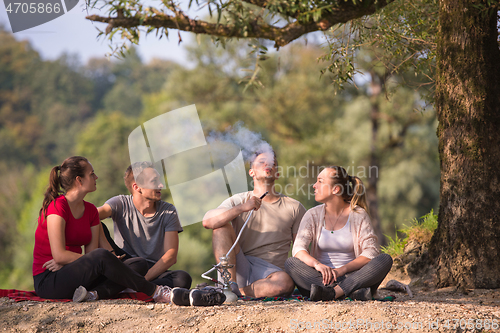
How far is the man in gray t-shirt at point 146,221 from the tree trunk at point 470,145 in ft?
7.94

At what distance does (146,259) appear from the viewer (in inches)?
156

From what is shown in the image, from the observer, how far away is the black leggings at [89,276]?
3.30 meters

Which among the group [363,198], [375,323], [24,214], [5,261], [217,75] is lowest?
[5,261]

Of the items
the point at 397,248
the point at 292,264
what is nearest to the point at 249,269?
the point at 292,264

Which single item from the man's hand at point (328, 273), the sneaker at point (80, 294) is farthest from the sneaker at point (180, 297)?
the man's hand at point (328, 273)

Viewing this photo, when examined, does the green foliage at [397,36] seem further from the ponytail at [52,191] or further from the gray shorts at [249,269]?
the ponytail at [52,191]

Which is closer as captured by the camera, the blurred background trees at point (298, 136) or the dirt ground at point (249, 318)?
the dirt ground at point (249, 318)

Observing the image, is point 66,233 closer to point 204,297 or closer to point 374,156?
point 204,297

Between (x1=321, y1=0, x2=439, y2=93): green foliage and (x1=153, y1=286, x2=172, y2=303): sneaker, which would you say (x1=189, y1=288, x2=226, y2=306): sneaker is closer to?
(x1=153, y1=286, x2=172, y2=303): sneaker

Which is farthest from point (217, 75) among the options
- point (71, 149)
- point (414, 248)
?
point (71, 149)

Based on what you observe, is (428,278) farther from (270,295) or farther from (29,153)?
(29,153)

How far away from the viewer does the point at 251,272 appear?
13.1 ft

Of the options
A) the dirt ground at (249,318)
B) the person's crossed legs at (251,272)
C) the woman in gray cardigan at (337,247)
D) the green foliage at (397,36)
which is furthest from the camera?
the green foliage at (397,36)

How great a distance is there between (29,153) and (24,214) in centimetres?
1821
